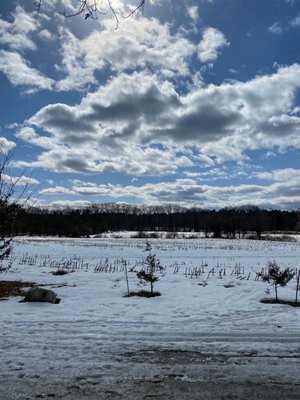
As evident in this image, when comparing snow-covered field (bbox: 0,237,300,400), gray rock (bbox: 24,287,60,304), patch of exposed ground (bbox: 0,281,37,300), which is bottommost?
patch of exposed ground (bbox: 0,281,37,300)

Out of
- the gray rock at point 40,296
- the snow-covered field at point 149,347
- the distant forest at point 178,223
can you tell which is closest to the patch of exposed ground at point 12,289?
the snow-covered field at point 149,347

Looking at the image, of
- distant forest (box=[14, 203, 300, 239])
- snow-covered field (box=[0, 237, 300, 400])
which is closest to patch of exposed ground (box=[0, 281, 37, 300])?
snow-covered field (box=[0, 237, 300, 400])

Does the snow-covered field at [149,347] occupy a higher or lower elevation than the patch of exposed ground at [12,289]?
higher

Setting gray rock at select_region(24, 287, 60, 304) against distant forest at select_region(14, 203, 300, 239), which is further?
distant forest at select_region(14, 203, 300, 239)

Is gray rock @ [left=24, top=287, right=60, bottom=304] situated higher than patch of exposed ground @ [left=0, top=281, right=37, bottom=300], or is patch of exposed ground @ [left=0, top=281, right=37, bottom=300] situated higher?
gray rock @ [left=24, top=287, right=60, bottom=304]

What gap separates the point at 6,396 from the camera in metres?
4.41

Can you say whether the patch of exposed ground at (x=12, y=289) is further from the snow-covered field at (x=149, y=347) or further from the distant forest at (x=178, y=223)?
the distant forest at (x=178, y=223)

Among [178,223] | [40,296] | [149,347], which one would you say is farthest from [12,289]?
[178,223]

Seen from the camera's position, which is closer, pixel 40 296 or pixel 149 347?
pixel 149 347

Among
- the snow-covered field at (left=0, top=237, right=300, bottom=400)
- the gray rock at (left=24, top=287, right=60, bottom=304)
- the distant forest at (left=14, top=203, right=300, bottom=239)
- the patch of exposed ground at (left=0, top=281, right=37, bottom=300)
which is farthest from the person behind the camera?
the distant forest at (left=14, top=203, right=300, bottom=239)

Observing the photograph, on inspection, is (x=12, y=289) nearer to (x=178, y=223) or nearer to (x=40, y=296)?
(x=40, y=296)

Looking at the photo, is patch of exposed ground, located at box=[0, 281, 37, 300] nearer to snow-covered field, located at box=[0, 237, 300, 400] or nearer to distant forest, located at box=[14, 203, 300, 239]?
snow-covered field, located at box=[0, 237, 300, 400]

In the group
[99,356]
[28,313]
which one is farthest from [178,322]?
[28,313]

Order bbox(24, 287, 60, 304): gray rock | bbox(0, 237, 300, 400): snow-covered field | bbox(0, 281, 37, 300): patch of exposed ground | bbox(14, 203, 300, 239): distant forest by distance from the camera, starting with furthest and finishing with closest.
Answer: bbox(14, 203, 300, 239): distant forest → bbox(0, 281, 37, 300): patch of exposed ground → bbox(24, 287, 60, 304): gray rock → bbox(0, 237, 300, 400): snow-covered field
